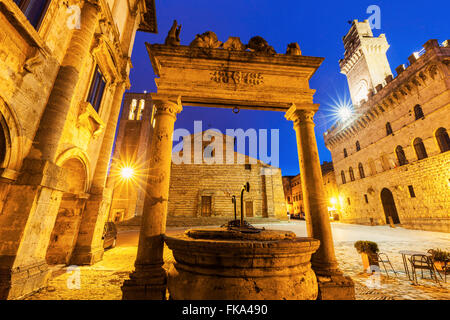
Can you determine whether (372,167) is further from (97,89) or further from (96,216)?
(97,89)

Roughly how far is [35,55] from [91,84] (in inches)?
98.2

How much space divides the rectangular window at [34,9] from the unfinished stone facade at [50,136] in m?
0.02

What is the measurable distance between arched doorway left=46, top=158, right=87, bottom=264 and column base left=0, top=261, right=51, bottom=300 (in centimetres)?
197

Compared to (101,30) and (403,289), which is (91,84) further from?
(403,289)

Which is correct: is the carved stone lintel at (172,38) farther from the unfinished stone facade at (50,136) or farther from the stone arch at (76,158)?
the stone arch at (76,158)

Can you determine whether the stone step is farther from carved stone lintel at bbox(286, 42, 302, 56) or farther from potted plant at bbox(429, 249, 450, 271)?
carved stone lintel at bbox(286, 42, 302, 56)

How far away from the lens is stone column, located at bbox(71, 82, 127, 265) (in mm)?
6371

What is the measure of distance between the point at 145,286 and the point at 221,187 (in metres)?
19.8

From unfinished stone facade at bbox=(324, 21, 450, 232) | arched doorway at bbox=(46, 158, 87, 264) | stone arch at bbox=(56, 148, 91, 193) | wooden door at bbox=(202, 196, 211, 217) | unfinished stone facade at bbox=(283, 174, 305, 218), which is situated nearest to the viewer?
stone arch at bbox=(56, 148, 91, 193)

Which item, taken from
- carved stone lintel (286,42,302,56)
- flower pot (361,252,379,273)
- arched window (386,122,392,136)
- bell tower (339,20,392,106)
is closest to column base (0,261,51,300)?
carved stone lintel (286,42,302,56)

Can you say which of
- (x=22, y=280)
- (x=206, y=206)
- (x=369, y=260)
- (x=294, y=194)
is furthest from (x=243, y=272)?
(x=294, y=194)

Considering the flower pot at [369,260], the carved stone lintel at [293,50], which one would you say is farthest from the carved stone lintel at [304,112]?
the flower pot at [369,260]

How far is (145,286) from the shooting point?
302 centimetres

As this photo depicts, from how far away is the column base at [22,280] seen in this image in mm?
3670
